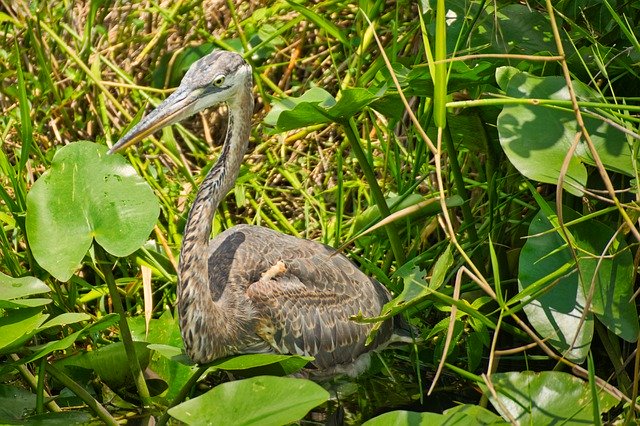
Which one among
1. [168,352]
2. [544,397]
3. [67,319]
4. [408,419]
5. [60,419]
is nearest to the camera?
[408,419]

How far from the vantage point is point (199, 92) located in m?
3.33

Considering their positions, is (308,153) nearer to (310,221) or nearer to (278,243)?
(310,221)

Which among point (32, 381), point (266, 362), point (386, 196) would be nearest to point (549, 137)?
point (266, 362)

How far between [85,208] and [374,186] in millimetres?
971

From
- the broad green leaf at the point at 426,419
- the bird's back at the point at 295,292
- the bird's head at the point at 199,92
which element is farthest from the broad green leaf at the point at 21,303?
the broad green leaf at the point at 426,419

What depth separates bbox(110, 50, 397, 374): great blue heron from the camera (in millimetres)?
3309

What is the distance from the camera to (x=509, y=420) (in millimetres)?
2631

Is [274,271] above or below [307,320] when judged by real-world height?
above

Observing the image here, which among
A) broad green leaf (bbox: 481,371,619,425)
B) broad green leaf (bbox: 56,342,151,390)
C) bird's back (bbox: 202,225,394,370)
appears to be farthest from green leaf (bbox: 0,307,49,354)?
broad green leaf (bbox: 481,371,619,425)

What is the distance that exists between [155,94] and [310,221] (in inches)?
39.5

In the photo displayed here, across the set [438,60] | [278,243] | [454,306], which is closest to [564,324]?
[454,306]

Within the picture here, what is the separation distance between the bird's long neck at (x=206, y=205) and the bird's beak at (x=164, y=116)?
185 mm

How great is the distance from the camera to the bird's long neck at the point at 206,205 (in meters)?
3.30

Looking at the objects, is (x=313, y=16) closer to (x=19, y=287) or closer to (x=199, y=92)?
(x=199, y=92)
